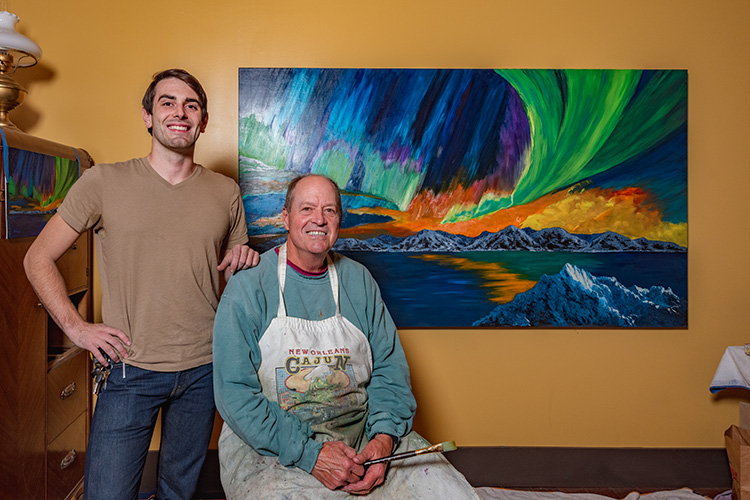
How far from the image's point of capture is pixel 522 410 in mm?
2697

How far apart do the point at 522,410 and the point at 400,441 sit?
1275mm

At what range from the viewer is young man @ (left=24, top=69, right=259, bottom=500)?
1.65m

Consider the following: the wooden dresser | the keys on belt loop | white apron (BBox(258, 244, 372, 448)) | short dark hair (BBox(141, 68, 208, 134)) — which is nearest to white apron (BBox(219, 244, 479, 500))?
white apron (BBox(258, 244, 372, 448))

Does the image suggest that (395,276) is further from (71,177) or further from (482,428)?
(71,177)

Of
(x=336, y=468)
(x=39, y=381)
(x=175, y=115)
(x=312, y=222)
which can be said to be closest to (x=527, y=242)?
(x=312, y=222)

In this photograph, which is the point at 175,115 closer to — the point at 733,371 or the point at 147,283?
the point at 147,283

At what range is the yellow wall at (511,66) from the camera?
8.34ft

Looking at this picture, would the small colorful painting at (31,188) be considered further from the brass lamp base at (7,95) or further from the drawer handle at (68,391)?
the drawer handle at (68,391)

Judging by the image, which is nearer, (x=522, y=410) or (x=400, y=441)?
(x=400, y=441)

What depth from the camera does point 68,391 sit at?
2291 mm

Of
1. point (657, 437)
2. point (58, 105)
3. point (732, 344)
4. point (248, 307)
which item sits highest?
point (58, 105)

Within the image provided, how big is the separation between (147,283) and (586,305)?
198cm

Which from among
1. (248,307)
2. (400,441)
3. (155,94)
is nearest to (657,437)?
(400,441)

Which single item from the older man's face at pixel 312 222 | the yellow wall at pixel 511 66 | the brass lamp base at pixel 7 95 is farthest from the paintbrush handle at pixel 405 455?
the brass lamp base at pixel 7 95
